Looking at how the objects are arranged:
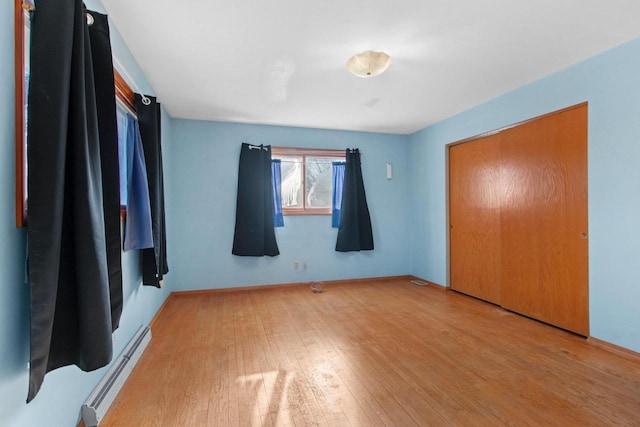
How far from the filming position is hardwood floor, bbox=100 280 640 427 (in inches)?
64.4

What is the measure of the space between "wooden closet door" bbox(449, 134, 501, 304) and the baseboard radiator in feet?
11.6

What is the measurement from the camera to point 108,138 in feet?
4.87

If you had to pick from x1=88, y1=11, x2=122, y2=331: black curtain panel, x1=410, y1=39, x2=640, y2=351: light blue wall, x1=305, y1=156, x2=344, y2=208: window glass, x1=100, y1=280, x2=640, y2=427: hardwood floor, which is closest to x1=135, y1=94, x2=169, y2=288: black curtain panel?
x1=100, y1=280, x2=640, y2=427: hardwood floor

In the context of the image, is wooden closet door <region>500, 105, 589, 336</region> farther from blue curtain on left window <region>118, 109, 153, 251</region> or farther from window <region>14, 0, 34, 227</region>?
window <region>14, 0, 34, 227</region>

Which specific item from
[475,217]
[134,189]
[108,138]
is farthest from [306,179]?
[108,138]

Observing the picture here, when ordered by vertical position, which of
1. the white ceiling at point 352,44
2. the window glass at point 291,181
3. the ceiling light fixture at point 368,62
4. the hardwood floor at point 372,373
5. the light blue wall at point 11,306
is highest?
the white ceiling at point 352,44

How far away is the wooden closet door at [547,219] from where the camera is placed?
8.47 feet

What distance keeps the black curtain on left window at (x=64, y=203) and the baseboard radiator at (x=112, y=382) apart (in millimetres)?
588

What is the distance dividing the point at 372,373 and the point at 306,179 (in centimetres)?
291

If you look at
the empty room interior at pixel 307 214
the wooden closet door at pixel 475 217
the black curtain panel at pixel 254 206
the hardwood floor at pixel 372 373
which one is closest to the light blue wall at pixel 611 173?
the empty room interior at pixel 307 214

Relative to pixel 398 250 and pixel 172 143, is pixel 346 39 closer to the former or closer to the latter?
pixel 172 143

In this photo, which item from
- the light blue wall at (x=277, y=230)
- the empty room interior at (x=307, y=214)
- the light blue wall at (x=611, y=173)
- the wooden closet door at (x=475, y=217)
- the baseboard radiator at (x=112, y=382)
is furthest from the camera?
the light blue wall at (x=277, y=230)

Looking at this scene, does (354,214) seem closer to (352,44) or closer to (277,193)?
(277,193)

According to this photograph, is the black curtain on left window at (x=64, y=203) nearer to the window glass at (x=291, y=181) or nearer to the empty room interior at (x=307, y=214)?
the empty room interior at (x=307, y=214)
